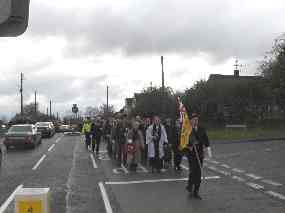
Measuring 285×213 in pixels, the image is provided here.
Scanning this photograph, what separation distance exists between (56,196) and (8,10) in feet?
27.4

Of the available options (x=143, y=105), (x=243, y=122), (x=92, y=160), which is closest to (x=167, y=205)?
(x=92, y=160)

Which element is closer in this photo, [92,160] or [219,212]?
[219,212]

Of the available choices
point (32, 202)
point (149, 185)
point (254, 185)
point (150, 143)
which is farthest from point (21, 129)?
point (32, 202)

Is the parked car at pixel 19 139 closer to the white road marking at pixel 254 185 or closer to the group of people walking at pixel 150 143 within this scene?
the group of people walking at pixel 150 143

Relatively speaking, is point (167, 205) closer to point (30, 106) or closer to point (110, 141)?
point (110, 141)

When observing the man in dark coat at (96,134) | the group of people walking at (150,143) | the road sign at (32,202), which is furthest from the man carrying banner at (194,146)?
the man in dark coat at (96,134)

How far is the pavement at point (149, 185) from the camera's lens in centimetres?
965

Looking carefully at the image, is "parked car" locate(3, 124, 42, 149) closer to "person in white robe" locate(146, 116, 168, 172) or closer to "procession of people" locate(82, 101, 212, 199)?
"procession of people" locate(82, 101, 212, 199)


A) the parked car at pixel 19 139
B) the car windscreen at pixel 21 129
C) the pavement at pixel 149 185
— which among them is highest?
the car windscreen at pixel 21 129

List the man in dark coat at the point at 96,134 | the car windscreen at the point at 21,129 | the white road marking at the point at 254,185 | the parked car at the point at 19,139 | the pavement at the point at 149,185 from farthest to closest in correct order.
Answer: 1. the car windscreen at the point at 21,129
2. the parked car at the point at 19,139
3. the man in dark coat at the point at 96,134
4. the white road marking at the point at 254,185
5. the pavement at the point at 149,185

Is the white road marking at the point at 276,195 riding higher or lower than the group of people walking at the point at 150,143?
lower

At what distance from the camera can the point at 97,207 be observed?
9766 mm

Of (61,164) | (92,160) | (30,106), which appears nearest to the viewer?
(61,164)

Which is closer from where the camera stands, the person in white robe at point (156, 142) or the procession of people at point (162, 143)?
the procession of people at point (162, 143)
